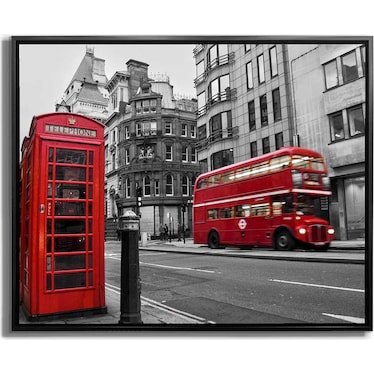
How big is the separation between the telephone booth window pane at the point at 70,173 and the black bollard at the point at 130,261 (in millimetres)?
483

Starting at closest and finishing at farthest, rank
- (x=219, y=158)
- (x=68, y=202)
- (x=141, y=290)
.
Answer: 1. (x=68, y=202)
2. (x=141, y=290)
3. (x=219, y=158)

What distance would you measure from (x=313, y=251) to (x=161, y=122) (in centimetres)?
183

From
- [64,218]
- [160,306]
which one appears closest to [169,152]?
[64,218]

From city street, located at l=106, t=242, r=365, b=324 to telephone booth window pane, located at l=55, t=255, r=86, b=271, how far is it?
23 centimetres

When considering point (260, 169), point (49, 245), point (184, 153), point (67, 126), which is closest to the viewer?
point (49, 245)

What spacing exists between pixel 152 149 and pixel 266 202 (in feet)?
3.89

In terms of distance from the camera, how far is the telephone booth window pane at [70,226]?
125 inches

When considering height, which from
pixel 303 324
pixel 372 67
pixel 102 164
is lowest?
pixel 303 324

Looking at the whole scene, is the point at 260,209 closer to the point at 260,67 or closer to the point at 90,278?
the point at 260,67

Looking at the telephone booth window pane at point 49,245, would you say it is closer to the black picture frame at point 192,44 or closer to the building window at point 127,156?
the black picture frame at point 192,44

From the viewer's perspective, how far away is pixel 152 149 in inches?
146
